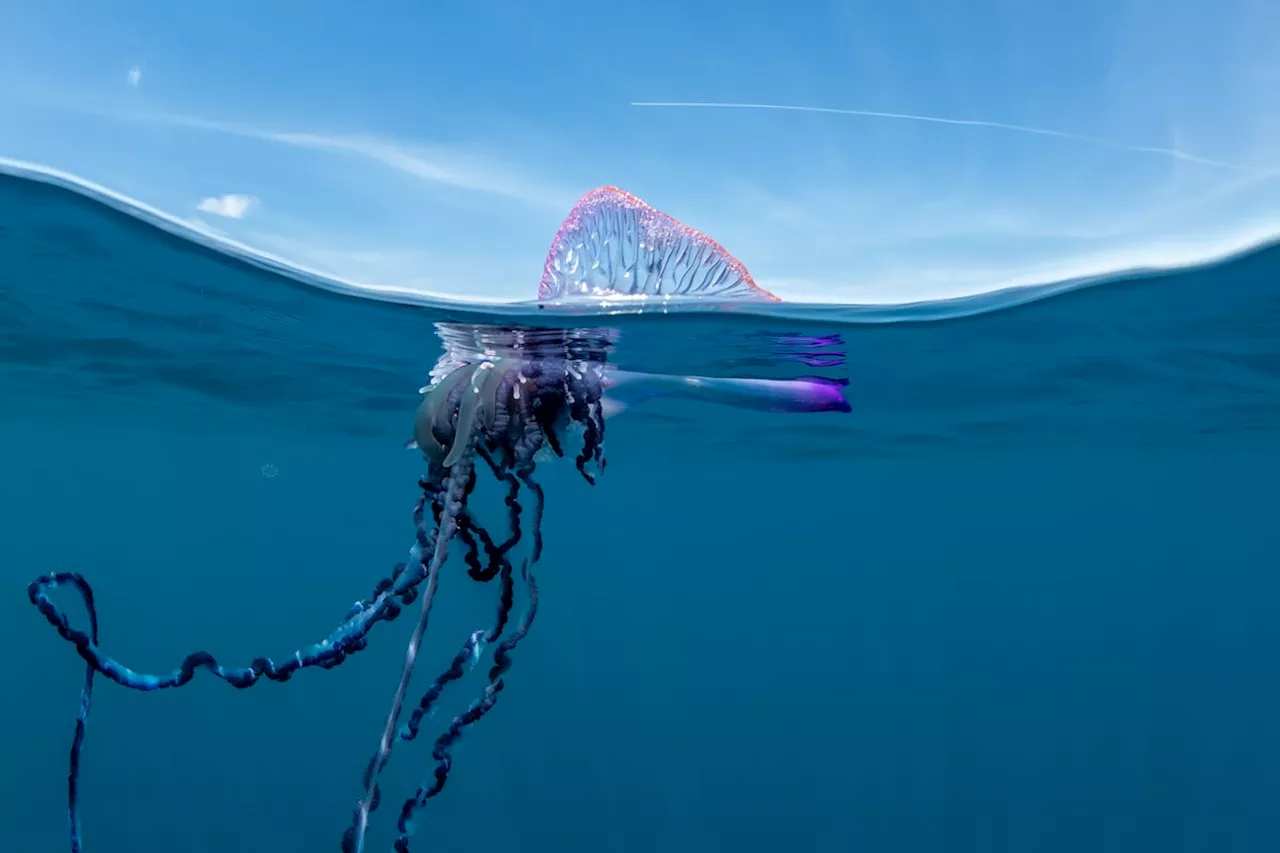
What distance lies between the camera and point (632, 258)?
5914mm

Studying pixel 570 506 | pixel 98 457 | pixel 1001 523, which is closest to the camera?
pixel 98 457

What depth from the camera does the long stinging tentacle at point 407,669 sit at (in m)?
2.66

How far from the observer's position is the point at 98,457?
113ft

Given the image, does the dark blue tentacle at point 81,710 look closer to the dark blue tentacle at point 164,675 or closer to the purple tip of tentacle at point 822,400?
the dark blue tentacle at point 164,675

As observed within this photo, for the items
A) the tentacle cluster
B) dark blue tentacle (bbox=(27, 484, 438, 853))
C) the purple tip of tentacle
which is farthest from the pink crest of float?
dark blue tentacle (bbox=(27, 484, 438, 853))

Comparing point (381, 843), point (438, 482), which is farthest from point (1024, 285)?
point (381, 843)

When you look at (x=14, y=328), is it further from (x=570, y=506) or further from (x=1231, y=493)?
(x=1231, y=493)

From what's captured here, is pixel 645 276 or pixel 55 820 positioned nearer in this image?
pixel 645 276

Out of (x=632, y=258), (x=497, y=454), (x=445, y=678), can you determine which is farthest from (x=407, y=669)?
(x=632, y=258)

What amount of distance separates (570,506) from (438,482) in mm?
34797

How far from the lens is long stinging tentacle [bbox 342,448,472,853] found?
266 centimetres

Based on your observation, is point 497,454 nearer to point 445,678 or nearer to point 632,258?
point 632,258

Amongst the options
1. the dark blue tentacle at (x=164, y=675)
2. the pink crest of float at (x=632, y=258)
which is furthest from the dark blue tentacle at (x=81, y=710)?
the pink crest of float at (x=632, y=258)

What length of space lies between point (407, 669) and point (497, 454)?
8.15ft
